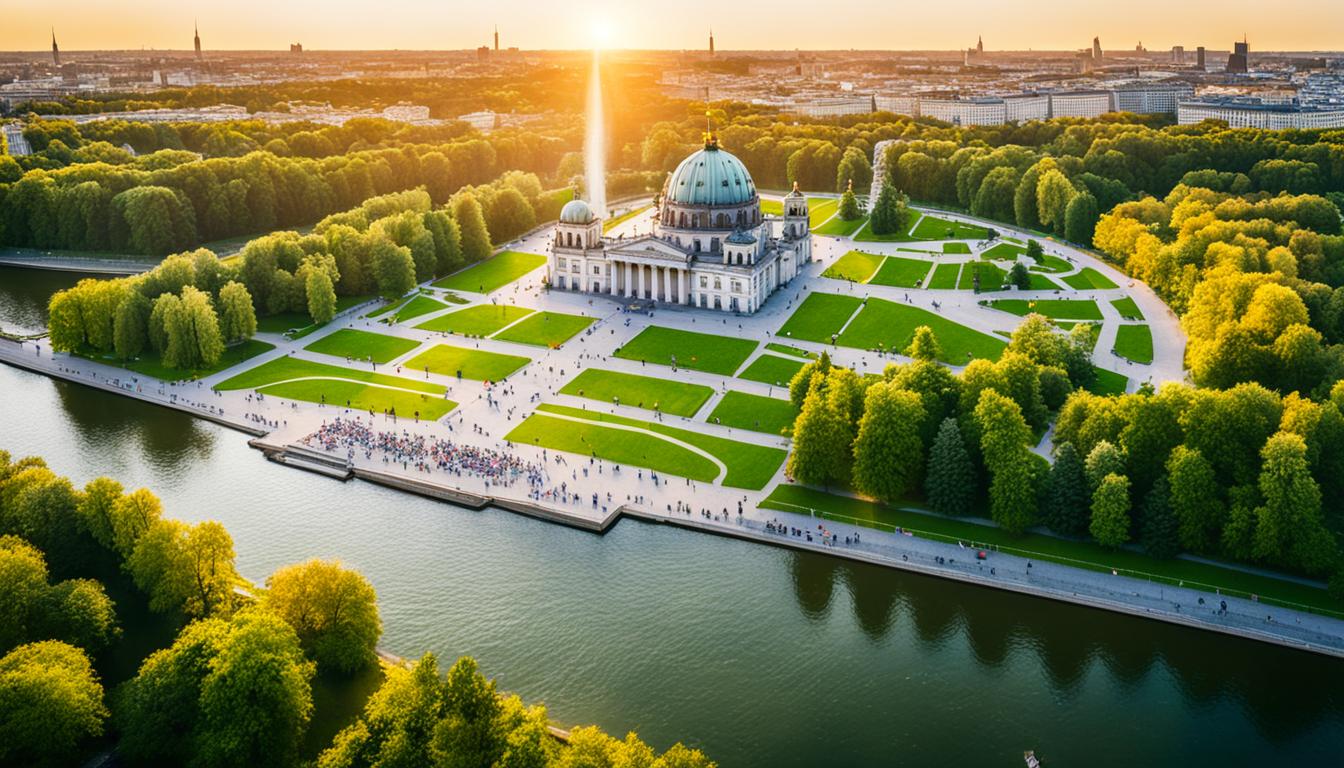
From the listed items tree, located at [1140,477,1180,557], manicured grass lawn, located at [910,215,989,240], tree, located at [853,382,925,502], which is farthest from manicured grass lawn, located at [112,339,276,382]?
manicured grass lawn, located at [910,215,989,240]

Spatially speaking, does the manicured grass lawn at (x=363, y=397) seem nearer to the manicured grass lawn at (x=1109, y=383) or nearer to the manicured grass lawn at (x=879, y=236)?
the manicured grass lawn at (x=1109, y=383)

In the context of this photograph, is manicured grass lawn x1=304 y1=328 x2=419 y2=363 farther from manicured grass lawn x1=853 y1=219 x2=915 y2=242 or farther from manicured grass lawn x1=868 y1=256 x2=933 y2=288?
manicured grass lawn x1=853 y1=219 x2=915 y2=242

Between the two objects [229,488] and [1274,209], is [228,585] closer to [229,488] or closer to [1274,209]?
[229,488]

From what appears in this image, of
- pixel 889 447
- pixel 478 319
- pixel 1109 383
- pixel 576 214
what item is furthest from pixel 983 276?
pixel 889 447

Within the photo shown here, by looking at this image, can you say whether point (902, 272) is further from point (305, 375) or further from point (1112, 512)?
point (305, 375)

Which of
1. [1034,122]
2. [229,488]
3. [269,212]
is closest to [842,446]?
[229,488]
